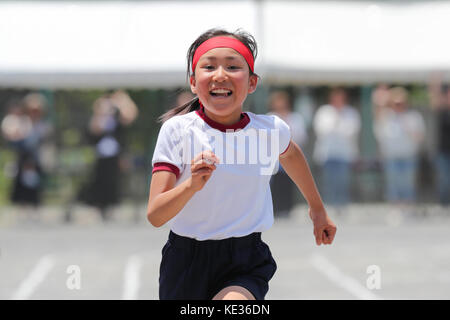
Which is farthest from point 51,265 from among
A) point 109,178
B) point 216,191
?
point 216,191

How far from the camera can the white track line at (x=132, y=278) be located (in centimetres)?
685

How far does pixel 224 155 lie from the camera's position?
352 cm

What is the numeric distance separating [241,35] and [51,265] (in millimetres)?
5505

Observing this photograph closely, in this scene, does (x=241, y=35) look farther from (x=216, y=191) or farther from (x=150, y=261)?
(x=150, y=261)

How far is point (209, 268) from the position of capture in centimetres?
356

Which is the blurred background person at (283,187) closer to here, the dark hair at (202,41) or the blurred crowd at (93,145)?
the blurred crowd at (93,145)

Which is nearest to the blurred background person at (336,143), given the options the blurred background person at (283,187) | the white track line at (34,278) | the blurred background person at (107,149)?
the blurred background person at (283,187)

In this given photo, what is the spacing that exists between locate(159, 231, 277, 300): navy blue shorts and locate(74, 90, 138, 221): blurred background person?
9130 mm

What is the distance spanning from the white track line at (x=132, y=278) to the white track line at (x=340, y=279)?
1815mm

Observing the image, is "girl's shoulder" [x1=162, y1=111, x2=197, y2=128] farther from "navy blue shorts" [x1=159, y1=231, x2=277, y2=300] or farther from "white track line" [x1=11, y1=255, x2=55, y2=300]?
"white track line" [x1=11, y1=255, x2=55, y2=300]

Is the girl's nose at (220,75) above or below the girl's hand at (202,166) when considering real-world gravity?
above

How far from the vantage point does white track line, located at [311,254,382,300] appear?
6918 mm

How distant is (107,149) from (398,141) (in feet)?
15.2

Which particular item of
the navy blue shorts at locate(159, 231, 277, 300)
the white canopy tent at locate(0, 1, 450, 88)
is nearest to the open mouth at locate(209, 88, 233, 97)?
the navy blue shorts at locate(159, 231, 277, 300)
